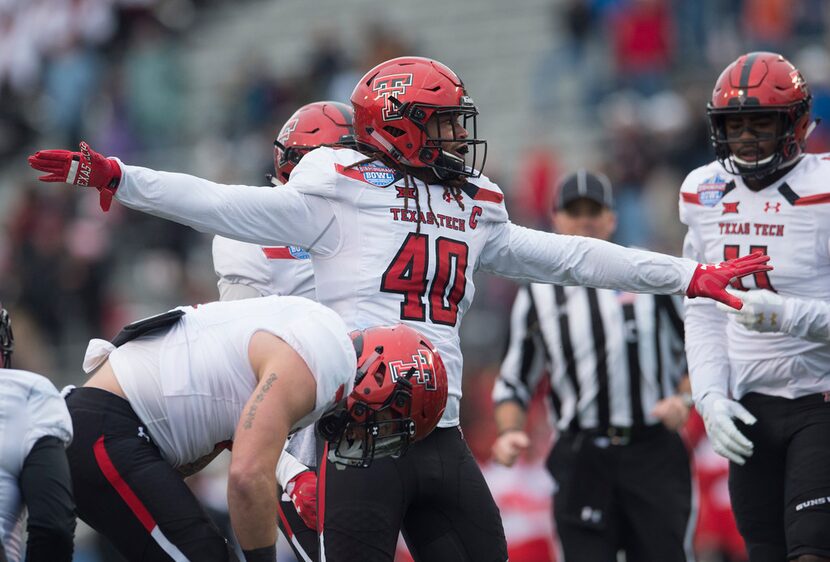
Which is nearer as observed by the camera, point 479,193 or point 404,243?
point 404,243

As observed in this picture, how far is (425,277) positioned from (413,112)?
592 mm

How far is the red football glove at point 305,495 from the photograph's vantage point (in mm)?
5250

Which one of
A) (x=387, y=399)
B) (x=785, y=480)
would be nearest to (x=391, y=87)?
(x=387, y=399)

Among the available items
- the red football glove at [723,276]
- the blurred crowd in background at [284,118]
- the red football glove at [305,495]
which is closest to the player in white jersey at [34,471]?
the red football glove at [305,495]

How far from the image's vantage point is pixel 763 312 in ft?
17.9

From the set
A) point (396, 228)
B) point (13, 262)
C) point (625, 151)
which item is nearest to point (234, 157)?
point (13, 262)

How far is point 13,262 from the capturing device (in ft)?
48.1

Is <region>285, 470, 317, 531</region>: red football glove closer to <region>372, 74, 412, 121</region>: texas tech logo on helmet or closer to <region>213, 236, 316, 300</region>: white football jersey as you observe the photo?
<region>213, 236, 316, 300</region>: white football jersey

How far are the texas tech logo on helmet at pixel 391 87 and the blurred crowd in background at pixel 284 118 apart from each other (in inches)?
191

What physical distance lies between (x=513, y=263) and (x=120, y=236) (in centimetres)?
1013

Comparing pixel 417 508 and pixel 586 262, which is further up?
pixel 586 262

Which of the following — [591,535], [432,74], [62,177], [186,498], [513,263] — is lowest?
[591,535]

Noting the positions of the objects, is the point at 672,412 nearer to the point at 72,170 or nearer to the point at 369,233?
the point at 369,233

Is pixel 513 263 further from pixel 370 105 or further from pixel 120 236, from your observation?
pixel 120 236
